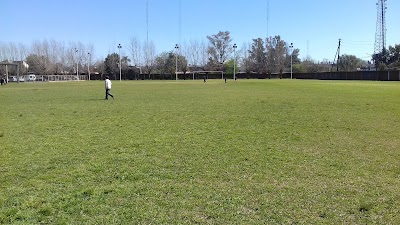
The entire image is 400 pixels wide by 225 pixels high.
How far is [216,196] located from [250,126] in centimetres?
739

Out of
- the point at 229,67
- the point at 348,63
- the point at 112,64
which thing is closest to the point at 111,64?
the point at 112,64

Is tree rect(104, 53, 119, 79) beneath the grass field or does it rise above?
above

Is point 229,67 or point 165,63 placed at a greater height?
point 165,63

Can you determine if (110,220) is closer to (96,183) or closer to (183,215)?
(183,215)

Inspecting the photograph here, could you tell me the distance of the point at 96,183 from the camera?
6188 millimetres

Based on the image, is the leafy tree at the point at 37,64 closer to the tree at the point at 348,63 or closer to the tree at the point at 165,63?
the tree at the point at 165,63

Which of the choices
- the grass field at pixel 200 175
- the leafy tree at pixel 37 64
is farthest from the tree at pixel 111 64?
the grass field at pixel 200 175

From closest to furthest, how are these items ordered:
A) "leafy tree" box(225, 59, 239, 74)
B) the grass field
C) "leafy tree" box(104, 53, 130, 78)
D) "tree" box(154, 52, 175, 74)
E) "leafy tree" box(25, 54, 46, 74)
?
the grass field → "leafy tree" box(225, 59, 239, 74) → "leafy tree" box(25, 54, 46, 74) → "tree" box(154, 52, 175, 74) → "leafy tree" box(104, 53, 130, 78)

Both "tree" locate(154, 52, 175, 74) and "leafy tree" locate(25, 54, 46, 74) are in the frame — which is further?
"tree" locate(154, 52, 175, 74)

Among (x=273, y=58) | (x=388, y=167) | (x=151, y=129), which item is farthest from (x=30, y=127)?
(x=273, y=58)

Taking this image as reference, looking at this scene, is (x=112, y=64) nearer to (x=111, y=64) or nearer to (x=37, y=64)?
(x=111, y=64)

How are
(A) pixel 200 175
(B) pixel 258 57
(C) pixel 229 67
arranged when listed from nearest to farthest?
(A) pixel 200 175, (C) pixel 229 67, (B) pixel 258 57

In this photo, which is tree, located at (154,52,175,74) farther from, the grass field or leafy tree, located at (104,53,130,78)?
the grass field

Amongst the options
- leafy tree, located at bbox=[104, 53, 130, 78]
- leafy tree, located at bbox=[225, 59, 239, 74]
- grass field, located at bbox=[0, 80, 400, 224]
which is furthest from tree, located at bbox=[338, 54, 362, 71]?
grass field, located at bbox=[0, 80, 400, 224]
